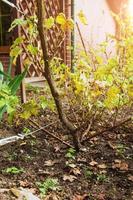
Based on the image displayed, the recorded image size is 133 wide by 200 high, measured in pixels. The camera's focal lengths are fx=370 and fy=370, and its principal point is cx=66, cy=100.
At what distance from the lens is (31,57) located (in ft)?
11.7

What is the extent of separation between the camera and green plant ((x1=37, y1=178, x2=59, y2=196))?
2.97 m

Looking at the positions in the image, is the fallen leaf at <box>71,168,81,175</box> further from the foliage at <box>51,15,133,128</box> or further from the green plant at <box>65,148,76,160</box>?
the foliage at <box>51,15,133,128</box>

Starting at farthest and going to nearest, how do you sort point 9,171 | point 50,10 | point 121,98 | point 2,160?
point 50,10
point 121,98
point 2,160
point 9,171

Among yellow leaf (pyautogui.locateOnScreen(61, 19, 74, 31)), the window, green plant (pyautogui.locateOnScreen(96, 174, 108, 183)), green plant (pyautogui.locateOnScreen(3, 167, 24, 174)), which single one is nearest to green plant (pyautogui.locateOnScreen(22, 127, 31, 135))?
green plant (pyautogui.locateOnScreen(3, 167, 24, 174))

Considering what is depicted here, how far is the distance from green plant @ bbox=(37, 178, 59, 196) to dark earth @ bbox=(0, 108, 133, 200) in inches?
1.1

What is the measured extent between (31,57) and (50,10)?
11.1 ft

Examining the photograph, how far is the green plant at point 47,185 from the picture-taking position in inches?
117

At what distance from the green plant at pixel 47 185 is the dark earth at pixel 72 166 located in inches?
1.1

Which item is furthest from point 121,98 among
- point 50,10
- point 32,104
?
point 50,10

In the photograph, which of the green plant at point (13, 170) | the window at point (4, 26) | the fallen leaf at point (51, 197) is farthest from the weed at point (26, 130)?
the window at point (4, 26)

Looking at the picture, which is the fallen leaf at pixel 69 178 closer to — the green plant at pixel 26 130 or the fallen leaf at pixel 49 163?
the fallen leaf at pixel 49 163

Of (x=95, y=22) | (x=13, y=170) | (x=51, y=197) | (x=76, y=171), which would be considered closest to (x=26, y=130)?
(x=13, y=170)

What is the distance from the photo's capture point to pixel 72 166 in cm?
338

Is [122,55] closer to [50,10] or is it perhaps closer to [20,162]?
[20,162]
